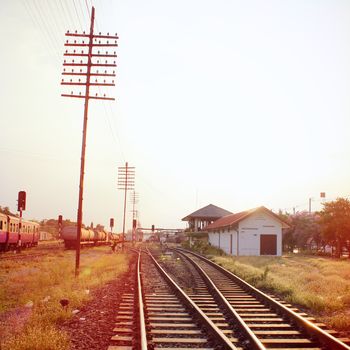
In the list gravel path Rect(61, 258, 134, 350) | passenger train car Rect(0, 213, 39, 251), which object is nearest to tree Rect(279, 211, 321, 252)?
passenger train car Rect(0, 213, 39, 251)

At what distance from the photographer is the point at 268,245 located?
3922 centimetres

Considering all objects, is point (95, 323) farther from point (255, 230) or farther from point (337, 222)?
point (337, 222)

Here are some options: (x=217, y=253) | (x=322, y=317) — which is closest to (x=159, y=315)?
(x=322, y=317)

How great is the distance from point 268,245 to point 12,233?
2339cm

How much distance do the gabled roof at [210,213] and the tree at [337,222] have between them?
2389 centimetres

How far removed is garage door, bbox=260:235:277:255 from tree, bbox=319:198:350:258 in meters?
9.21

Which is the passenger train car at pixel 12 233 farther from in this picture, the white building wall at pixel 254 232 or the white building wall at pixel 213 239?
the white building wall at pixel 213 239

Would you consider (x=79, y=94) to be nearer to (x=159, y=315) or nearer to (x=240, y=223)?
(x=159, y=315)

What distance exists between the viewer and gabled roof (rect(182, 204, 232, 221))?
67938 millimetres

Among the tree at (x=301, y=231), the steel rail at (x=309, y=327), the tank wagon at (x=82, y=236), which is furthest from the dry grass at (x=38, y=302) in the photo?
the tree at (x=301, y=231)

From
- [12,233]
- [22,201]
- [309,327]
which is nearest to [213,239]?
[12,233]

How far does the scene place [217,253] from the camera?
42.3 m

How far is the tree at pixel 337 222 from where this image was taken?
43.8m

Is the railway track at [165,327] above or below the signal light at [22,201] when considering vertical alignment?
below
